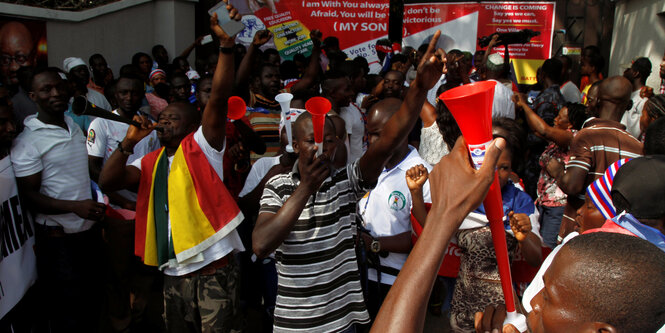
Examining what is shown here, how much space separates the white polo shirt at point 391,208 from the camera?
2898 millimetres

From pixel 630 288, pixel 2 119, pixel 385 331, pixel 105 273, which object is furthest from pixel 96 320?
pixel 630 288

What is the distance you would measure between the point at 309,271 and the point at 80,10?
25.6ft

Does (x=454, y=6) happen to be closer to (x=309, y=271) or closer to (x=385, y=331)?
(x=309, y=271)

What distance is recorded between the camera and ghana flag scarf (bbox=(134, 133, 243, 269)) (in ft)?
9.27

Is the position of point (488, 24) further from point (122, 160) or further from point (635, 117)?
point (122, 160)

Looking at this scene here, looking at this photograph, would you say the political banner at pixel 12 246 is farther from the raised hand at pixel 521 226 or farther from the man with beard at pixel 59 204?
the raised hand at pixel 521 226

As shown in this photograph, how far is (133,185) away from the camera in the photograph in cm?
302

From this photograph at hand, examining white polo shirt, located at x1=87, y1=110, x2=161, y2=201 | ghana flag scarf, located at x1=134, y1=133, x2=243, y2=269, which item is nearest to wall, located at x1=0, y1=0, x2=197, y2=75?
white polo shirt, located at x1=87, y1=110, x2=161, y2=201

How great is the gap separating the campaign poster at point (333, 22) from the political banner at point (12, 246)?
6.98 meters

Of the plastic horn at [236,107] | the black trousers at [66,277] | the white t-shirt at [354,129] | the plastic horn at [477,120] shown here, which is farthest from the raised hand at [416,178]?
the white t-shirt at [354,129]

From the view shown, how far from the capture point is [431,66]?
6.37 feet

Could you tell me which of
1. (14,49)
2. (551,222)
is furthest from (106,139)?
(14,49)

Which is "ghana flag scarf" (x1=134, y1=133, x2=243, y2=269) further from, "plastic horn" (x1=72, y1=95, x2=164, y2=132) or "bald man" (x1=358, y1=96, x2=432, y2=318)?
"bald man" (x1=358, y1=96, x2=432, y2=318)

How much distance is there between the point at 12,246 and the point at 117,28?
6880 millimetres
